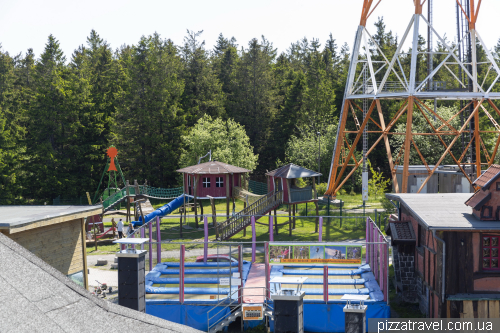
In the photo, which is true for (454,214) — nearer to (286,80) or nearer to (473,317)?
(473,317)

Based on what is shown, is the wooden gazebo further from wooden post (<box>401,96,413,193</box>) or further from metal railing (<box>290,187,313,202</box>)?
wooden post (<box>401,96,413,193</box>)

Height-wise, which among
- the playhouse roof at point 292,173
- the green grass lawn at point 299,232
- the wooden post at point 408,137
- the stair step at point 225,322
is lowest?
the stair step at point 225,322

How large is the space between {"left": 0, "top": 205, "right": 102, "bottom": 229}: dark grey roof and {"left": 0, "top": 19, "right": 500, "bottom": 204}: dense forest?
36111 millimetres

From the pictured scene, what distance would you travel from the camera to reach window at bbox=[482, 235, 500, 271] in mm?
15406

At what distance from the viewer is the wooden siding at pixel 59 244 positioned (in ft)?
45.4

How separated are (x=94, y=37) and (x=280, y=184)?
52020mm

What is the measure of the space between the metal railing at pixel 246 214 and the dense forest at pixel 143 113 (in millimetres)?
19191

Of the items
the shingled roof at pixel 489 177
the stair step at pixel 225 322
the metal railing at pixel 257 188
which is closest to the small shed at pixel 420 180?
the metal railing at pixel 257 188

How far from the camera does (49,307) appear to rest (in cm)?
692

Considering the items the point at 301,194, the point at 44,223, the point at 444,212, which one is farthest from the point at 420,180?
the point at 44,223

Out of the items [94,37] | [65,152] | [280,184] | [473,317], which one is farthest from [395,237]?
[94,37]

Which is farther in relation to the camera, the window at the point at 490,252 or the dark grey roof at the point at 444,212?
the window at the point at 490,252

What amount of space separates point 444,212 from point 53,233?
40.5 ft

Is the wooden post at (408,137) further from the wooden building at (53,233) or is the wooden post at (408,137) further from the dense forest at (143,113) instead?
the dense forest at (143,113)
